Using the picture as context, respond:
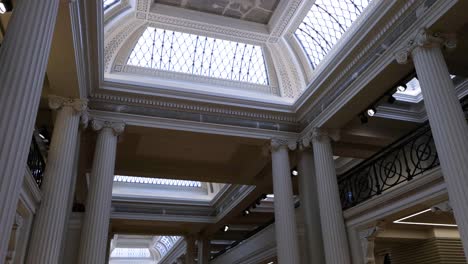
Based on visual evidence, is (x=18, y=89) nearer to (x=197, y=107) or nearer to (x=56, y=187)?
→ (x=56, y=187)

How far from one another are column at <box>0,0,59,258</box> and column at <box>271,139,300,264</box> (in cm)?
721

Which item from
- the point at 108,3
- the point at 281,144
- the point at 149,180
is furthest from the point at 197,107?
the point at 149,180

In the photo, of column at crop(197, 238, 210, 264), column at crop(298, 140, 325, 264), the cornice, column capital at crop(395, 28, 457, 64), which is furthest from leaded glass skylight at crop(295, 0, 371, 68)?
column at crop(197, 238, 210, 264)

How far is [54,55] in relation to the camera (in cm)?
730

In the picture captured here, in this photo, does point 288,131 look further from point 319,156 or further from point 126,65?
point 126,65

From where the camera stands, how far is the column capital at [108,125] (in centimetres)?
962

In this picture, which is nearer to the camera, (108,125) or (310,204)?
(108,125)

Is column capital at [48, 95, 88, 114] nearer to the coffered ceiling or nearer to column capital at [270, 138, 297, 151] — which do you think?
the coffered ceiling

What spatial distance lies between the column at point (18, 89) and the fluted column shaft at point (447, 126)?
19.0ft

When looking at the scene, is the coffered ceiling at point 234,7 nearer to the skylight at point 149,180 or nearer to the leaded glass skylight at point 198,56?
the leaded glass skylight at point 198,56

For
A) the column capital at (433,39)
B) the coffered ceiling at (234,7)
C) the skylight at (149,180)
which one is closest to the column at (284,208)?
the coffered ceiling at (234,7)

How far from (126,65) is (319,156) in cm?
563

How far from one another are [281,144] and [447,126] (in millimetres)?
5176

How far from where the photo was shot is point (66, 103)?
855 centimetres
